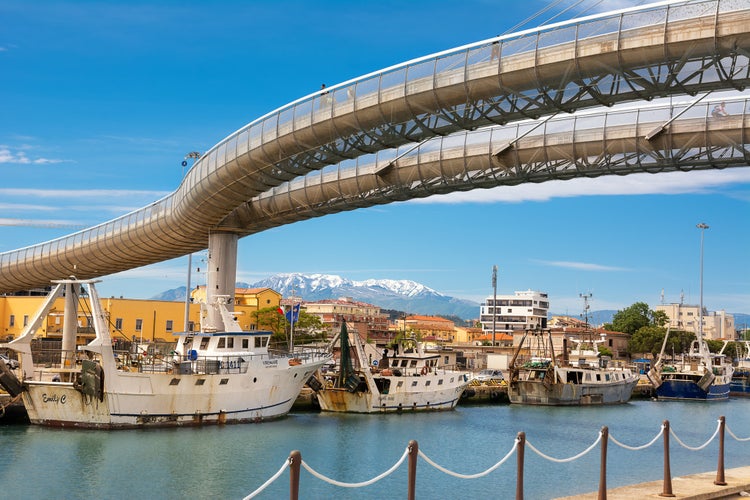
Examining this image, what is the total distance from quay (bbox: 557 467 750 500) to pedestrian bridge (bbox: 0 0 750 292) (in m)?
11.6

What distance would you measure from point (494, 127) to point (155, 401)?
19.4 meters

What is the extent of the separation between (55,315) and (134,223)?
27947 millimetres

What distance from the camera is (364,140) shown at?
3294 centimetres

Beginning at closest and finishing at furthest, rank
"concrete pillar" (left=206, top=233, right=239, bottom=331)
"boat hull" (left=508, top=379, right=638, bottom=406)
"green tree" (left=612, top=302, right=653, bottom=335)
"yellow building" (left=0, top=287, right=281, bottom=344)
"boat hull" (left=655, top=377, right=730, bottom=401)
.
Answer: "concrete pillar" (left=206, top=233, right=239, bottom=331) → "boat hull" (left=508, top=379, right=638, bottom=406) → "boat hull" (left=655, top=377, right=730, bottom=401) → "yellow building" (left=0, top=287, right=281, bottom=344) → "green tree" (left=612, top=302, right=653, bottom=335)

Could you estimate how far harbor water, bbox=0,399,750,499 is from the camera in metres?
25.4

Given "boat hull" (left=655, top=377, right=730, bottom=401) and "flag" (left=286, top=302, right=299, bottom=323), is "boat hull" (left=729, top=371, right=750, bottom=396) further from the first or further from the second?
"flag" (left=286, top=302, right=299, bottom=323)

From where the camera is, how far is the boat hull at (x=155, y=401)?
37125mm

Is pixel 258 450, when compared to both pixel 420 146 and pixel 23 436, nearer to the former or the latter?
pixel 23 436

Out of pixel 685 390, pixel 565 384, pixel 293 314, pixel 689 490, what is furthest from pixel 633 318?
pixel 689 490

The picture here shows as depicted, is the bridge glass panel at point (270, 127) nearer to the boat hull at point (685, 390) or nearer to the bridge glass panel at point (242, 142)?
the bridge glass panel at point (242, 142)

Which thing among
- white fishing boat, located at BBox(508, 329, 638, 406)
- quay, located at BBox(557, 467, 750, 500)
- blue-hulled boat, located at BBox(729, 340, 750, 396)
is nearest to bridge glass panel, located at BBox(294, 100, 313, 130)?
quay, located at BBox(557, 467, 750, 500)

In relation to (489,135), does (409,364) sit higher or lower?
lower

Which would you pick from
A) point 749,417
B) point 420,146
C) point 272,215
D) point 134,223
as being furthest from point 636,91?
point 749,417

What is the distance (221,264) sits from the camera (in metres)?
48.2
